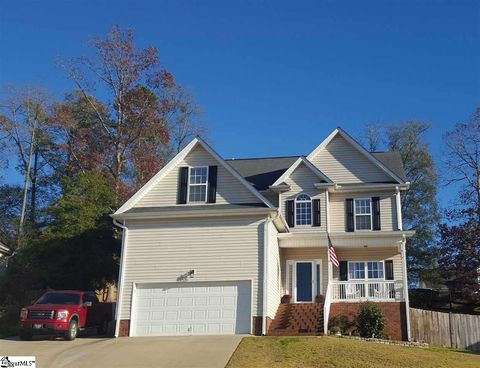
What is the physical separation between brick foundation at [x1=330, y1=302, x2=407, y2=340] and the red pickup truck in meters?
10.2

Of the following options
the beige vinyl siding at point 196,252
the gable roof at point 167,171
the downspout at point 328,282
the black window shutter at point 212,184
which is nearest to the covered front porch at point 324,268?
the downspout at point 328,282

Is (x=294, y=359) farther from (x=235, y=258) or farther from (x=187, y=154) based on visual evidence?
(x=187, y=154)

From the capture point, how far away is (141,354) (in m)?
17.9

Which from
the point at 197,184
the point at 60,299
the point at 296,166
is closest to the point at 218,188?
the point at 197,184

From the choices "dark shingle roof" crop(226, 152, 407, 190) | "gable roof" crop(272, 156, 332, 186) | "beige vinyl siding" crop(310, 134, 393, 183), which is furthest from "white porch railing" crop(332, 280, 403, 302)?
"dark shingle roof" crop(226, 152, 407, 190)

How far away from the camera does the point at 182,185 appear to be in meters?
24.5

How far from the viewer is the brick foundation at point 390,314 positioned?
24203 mm

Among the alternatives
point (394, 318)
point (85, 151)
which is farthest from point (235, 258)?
point (85, 151)

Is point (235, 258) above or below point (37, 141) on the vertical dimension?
below

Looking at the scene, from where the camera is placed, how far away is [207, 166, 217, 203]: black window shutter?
2392cm

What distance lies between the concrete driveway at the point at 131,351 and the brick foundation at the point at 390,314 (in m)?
6.17

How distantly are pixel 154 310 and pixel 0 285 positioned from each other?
12.4 meters

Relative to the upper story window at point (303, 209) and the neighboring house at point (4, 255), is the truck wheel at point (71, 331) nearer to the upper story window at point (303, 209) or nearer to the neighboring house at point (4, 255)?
the upper story window at point (303, 209)

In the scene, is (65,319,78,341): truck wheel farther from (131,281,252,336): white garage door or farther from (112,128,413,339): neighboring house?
(131,281,252,336): white garage door
